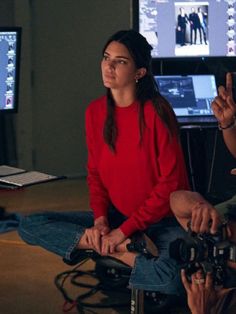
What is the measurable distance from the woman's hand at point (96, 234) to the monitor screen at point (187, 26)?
1796mm

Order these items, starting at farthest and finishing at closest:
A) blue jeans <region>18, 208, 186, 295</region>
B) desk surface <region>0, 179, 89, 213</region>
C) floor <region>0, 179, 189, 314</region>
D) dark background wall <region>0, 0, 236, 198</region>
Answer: dark background wall <region>0, 0, 236, 198</region>
desk surface <region>0, 179, 89, 213</region>
floor <region>0, 179, 189, 314</region>
blue jeans <region>18, 208, 186, 295</region>

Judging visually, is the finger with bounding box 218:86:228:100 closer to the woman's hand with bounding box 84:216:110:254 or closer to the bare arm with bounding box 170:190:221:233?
the bare arm with bounding box 170:190:221:233

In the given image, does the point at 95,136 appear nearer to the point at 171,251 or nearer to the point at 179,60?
the point at 171,251

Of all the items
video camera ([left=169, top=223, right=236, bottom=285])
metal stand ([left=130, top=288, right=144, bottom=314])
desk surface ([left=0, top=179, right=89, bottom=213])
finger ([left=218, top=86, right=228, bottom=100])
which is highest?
finger ([left=218, top=86, right=228, bottom=100])

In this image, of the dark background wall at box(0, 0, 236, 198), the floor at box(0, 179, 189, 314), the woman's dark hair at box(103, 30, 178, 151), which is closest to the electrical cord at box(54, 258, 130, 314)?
the floor at box(0, 179, 189, 314)

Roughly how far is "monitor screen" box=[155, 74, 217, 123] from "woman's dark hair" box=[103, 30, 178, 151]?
1.22 m

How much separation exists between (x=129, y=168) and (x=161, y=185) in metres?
0.14

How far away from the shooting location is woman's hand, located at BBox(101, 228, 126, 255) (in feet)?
8.95

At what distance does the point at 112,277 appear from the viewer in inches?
131

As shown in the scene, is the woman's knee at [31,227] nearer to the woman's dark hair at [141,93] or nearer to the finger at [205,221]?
the woman's dark hair at [141,93]

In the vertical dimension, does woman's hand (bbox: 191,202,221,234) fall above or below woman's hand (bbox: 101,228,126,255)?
above

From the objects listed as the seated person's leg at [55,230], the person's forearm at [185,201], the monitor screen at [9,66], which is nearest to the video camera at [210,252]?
the person's forearm at [185,201]

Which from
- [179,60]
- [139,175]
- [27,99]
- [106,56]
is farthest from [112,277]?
[27,99]

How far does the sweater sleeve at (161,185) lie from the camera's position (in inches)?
109
